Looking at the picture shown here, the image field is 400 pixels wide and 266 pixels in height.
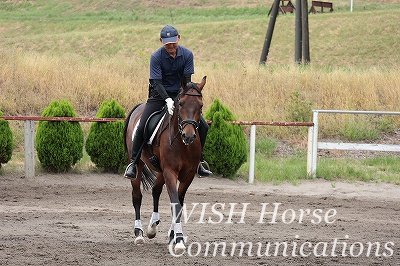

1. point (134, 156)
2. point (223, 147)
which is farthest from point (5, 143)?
point (134, 156)

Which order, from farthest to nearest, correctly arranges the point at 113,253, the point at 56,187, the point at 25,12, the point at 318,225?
the point at 25,12, the point at 56,187, the point at 318,225, the point at 113,253

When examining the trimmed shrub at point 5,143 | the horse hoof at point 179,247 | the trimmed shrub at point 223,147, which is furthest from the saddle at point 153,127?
the trimmed shrub at point 5,143

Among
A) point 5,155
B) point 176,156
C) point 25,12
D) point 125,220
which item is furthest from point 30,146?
point 25,12

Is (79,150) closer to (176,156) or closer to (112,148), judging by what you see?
(112,148)

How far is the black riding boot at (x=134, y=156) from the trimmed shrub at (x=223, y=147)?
17.9 feet

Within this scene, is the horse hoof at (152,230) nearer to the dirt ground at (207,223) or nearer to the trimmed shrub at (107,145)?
the dirt ground at (207,223)

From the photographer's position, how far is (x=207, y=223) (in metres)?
10.7

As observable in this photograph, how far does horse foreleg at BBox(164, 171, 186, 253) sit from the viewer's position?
8453mm

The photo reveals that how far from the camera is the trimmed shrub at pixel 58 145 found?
14977mm

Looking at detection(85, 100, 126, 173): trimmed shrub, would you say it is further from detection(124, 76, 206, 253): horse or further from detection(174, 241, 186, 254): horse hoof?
detection(174, 241, 186, 254): horse hoof

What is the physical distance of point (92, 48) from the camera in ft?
133

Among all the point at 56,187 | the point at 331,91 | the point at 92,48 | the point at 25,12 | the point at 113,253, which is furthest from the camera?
the point at 25,12

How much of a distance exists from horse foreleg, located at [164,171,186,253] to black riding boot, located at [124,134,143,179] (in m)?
0.91

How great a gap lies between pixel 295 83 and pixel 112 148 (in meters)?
7.75
